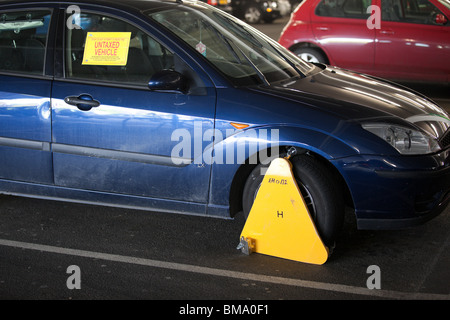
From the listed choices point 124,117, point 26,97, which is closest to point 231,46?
point 124,117

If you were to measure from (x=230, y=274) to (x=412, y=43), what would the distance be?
625 cm

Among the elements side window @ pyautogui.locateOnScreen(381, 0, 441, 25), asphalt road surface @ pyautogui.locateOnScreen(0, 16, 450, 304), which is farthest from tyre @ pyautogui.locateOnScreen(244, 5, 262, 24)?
asphalt road surface @ pyautogui.locateOnScreen(0, 16, 450, 304)

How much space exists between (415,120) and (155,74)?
1756 mm

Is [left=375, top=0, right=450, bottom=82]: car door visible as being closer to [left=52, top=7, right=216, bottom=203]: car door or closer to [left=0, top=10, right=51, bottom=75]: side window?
[left=52, top=7, right=216, bottom=203]: car door

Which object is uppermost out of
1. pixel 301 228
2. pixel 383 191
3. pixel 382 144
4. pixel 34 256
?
pixel 382 144

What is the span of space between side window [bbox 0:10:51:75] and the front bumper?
2.31m

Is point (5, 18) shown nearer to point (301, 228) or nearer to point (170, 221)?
point (170, 221)

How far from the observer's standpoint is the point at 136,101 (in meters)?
4.84

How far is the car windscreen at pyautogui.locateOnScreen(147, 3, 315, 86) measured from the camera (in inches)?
197

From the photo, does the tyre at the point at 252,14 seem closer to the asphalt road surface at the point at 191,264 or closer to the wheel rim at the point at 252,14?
the wheel rim at the point at 252,14

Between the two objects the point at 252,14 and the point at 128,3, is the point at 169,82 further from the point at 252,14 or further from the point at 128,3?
the point at 252,14

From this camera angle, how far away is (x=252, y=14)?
21.9 metres
